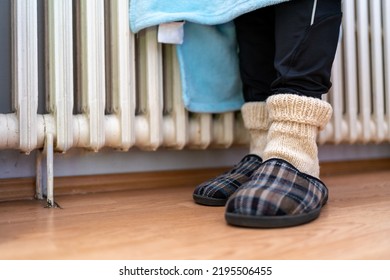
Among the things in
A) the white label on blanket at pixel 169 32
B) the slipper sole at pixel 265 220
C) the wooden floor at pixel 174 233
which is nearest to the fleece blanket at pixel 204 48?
the white label on blanket at pixel 169 32

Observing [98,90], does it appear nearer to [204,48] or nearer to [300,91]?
[204,48]

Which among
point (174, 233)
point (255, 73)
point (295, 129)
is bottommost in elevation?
point (174, 233)

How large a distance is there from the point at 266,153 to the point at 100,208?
0.32 m

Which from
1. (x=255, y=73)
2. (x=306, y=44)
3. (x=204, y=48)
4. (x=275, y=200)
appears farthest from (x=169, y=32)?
(x=275, y=200)

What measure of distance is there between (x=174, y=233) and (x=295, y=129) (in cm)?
27

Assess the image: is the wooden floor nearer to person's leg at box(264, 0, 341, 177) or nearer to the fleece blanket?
person's leg at box(264, 0, 341, 177)

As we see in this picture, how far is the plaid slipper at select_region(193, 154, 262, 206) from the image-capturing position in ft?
2.66

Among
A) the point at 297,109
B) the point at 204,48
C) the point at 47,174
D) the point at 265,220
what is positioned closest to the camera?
the point at 265,220

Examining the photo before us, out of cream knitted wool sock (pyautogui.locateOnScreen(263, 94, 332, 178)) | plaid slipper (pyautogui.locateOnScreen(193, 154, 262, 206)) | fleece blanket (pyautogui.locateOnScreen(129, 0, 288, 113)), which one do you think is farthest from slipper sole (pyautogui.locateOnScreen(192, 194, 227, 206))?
fleece blanket (pyautogui.locateOnScreen(129, 0, 288, 113))

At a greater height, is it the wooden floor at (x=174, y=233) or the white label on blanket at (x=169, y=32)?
the white label on blanket at (x=169, y=32)

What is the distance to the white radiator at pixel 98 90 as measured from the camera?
856mm

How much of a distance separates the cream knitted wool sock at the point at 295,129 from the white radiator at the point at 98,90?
318mm

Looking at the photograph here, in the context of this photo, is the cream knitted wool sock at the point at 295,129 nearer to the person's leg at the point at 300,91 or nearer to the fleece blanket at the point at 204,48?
the person's leg at the point at 300,91

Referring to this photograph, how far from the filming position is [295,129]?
74 centimetres
